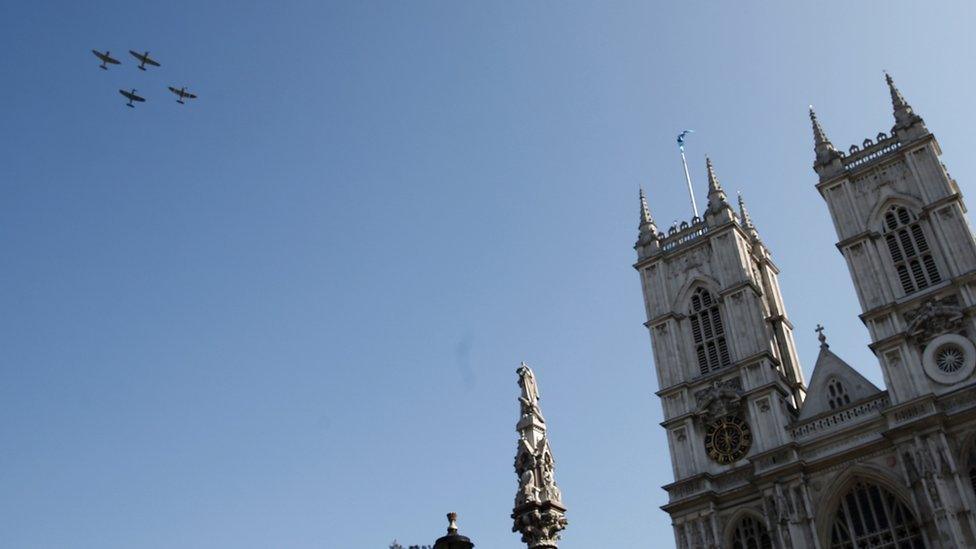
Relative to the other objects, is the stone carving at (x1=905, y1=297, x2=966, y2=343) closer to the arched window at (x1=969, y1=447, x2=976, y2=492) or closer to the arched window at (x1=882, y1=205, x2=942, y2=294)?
the arched window at (x1=882, y1=205, x2=942, y2=294)

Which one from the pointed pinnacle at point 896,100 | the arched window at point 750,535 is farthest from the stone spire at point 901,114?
the arched window at point 750,535

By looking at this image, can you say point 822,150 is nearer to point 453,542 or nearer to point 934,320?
point 934,320

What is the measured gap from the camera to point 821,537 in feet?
123

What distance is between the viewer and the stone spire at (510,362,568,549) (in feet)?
43.8

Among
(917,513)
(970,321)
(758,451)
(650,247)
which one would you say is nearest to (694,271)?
(650,247)

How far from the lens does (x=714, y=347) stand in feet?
148

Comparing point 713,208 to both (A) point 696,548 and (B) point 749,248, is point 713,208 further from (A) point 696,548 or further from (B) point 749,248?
(A) point 696,548

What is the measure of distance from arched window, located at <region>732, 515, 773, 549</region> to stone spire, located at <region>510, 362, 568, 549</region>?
91.2 ft

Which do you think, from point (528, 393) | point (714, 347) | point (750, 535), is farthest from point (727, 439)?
point (528, 393)

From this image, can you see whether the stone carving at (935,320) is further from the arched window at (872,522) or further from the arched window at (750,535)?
the arched window at (750,535)

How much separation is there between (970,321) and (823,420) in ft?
23.3

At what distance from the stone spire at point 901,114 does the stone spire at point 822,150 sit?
2.87 metres

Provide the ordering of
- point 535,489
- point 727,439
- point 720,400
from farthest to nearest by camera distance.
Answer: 1. point 720,400
2. point 727,439
3. point 535,489

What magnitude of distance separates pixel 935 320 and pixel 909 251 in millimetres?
3990
